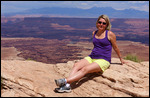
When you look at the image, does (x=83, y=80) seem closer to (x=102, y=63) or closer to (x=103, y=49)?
(x=102, y=63)

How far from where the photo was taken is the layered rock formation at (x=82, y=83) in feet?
14.5

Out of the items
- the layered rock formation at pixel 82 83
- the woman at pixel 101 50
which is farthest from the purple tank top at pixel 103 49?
the layered rock formation at pixel 82 83

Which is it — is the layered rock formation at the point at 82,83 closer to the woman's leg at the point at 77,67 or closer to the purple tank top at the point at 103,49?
the woman's leg at the point at 77,67

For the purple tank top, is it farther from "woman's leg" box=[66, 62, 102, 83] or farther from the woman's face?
"woman's leg" box=[66, 62, 102, 83]

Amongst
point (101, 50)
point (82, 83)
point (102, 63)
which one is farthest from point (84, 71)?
point (101, 50)

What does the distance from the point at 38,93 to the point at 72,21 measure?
6549 inches

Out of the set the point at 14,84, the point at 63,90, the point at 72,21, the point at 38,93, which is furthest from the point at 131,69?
the point at 72,21

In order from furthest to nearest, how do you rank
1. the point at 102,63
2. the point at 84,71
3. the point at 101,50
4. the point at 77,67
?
the point at 101,50 → the point at 102,63 → the point at 77,67 → the point at 84,71

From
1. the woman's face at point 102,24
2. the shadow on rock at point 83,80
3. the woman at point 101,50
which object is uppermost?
the woman's face at point 102,24

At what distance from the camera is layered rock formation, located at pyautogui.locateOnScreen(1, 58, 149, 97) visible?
174 inches

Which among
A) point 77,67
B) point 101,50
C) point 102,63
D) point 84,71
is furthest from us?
point 101,50

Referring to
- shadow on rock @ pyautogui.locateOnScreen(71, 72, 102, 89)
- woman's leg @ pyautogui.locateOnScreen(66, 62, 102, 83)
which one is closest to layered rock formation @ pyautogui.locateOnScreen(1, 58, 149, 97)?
shadow on rock @ pyautogui.locateOnScreen(71, 72, 102, 89)

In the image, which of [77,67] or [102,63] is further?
[102,63]

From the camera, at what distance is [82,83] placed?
5.04 m
